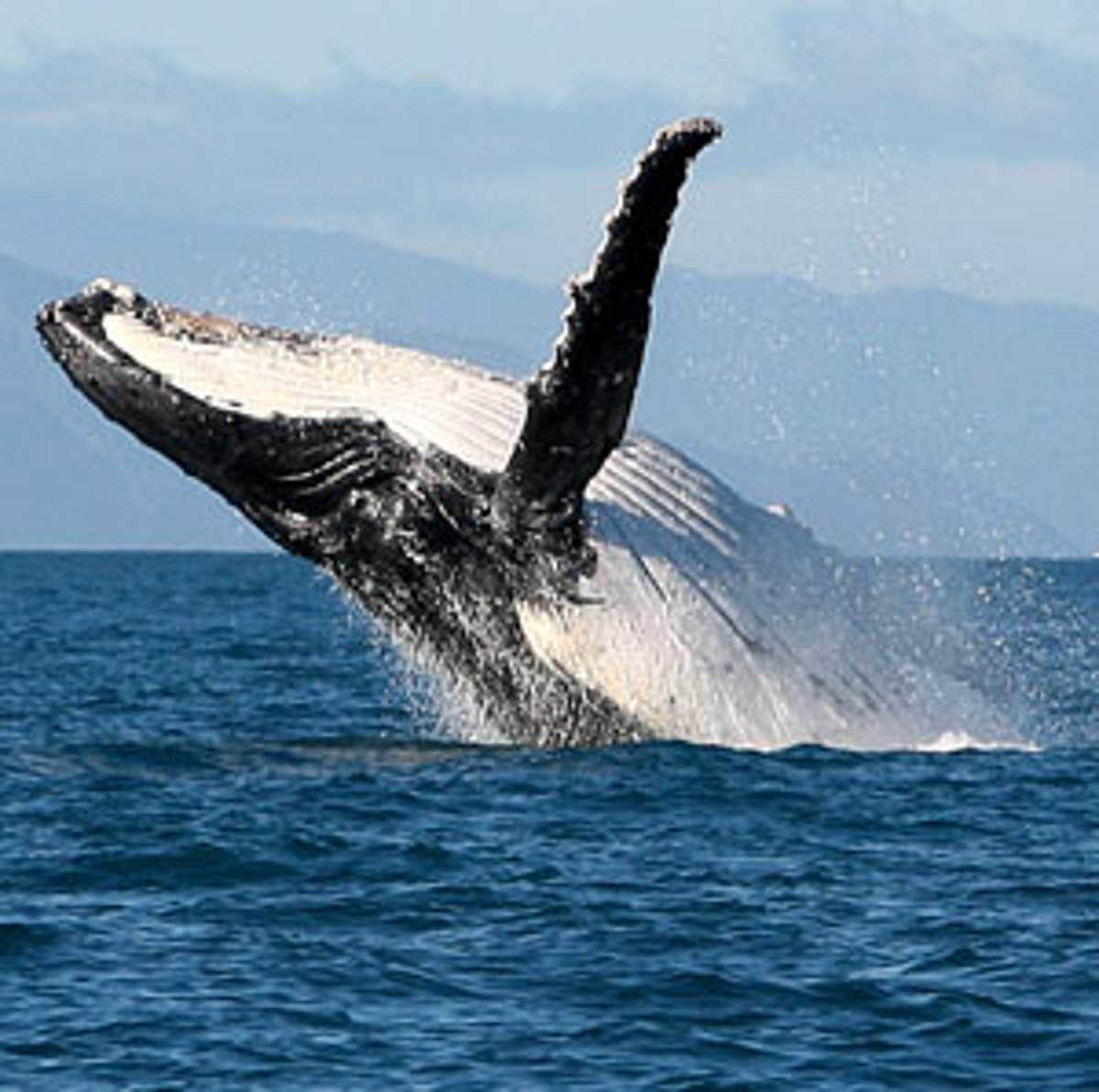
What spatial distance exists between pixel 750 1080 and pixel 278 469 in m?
5.54

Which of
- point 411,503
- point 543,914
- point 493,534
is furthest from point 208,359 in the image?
point 543,914

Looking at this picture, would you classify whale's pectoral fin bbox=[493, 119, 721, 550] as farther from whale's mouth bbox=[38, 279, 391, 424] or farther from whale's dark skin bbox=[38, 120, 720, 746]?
whale's mouth bbox=[38, 279, 391, 424]

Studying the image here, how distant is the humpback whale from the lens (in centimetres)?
1442

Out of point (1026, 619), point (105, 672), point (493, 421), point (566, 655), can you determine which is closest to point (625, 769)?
point (566, 655)

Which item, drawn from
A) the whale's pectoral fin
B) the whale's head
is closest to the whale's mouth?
the whale's head

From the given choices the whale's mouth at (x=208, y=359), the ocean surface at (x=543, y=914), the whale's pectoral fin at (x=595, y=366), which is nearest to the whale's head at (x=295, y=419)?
the whale's mouth at (x=208, y=359)

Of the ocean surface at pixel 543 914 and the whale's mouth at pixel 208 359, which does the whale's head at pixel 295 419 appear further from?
the ocean surface at pixel 543 914

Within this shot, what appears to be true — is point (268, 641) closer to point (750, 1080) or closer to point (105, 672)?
point (105, 672)

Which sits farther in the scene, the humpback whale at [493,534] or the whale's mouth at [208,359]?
the whale's mouth at [208,359]

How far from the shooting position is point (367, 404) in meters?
14.8

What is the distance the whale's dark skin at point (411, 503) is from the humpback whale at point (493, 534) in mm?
10

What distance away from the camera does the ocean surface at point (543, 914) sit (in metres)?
10.3

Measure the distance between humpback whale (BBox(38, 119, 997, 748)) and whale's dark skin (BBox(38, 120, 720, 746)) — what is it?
0.01 m

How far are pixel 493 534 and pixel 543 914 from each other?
2.58 meters
